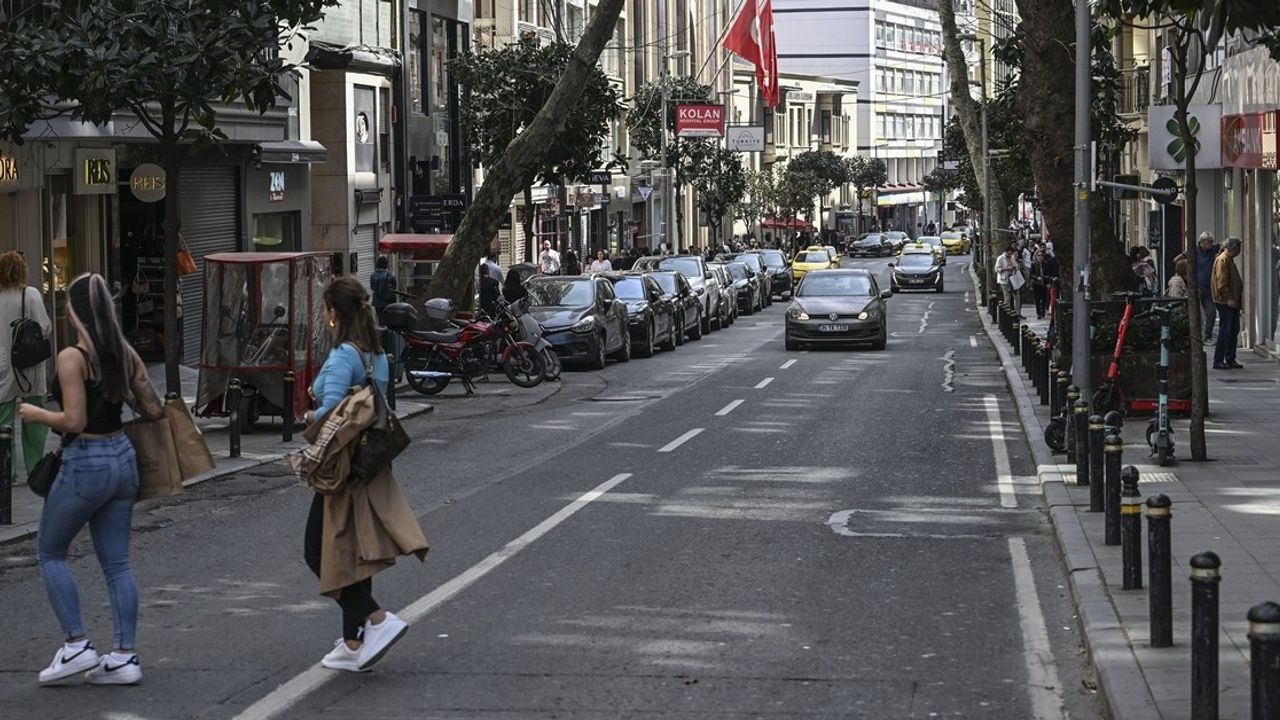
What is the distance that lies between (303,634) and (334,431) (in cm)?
179

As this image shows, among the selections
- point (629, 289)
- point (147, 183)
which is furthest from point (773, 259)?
point (147, 183)

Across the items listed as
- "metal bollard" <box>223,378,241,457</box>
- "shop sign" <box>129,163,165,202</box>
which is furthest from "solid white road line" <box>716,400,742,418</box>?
"shop sign" <box>129,163,165,202</box>

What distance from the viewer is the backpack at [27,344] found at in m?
14.1

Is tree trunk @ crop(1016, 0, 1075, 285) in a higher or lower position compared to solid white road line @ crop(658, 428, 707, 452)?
higher

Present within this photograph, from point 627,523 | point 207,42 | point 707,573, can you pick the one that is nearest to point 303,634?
point 707,573

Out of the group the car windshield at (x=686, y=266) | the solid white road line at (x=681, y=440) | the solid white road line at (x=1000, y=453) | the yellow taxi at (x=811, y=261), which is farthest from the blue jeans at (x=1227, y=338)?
the yellow taxi at (x=811, y=261)

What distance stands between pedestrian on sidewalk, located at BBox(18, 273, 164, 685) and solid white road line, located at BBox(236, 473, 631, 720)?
749 mm

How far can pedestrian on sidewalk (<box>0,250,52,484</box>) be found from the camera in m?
14.5

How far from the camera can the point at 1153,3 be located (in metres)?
10.6

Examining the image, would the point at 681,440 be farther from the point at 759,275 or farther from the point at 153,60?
the point at 759,275

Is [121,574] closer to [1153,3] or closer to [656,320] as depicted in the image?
[1153,3]

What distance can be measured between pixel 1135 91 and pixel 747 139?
1115 inches

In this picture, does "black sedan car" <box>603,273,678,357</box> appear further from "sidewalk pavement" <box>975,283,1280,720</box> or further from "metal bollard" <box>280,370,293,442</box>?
"metal bollard" <box>280,370,293,442</box>

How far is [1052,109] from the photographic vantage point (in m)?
22.0
